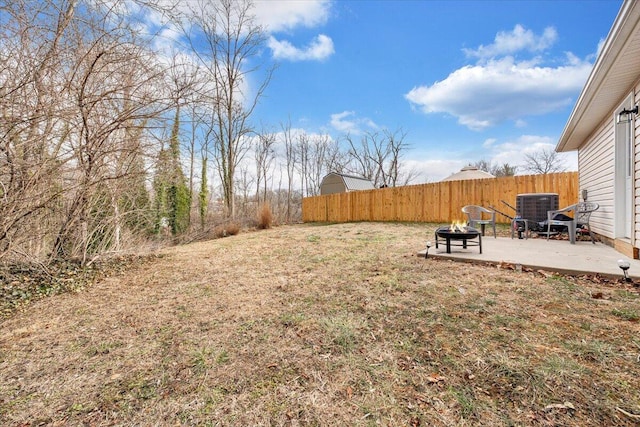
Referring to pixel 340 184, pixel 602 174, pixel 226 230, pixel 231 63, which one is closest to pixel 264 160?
pixel 340 184

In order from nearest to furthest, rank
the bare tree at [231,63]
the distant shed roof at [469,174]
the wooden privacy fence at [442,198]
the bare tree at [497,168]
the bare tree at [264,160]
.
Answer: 1. the wooden privacy fence at [442,198]
2. the bare tree at [231,63]
3. the distant shed roof at [469,174]
4. the bare tree at [264,160]
5. the bare tree at [497,168]

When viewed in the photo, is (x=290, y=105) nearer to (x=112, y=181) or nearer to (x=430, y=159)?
(x=430, y=159)

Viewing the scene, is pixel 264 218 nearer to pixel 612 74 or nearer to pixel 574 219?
pixel 574 219

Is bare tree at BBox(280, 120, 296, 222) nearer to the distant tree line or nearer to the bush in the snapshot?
the bush

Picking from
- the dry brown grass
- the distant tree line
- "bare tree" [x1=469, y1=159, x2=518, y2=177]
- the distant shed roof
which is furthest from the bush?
"bare tree" [x1=469, y1=159, x2=518, y2=177]

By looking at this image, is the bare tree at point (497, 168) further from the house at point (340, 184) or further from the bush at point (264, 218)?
the bush at point (264, 218)

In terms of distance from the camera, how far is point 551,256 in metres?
4.02

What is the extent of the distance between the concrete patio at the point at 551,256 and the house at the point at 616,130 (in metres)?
0.36

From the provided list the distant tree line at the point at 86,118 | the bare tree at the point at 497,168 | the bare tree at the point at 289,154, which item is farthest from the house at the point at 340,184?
the distant tree line at the point at 86,118

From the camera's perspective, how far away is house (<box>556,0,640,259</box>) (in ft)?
9.92

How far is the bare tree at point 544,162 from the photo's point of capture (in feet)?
71.4

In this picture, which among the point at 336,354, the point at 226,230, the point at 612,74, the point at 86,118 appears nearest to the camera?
the point at 336,354

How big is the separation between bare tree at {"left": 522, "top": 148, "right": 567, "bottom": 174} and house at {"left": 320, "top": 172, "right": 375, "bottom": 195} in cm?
1510

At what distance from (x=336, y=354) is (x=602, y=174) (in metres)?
6.69
